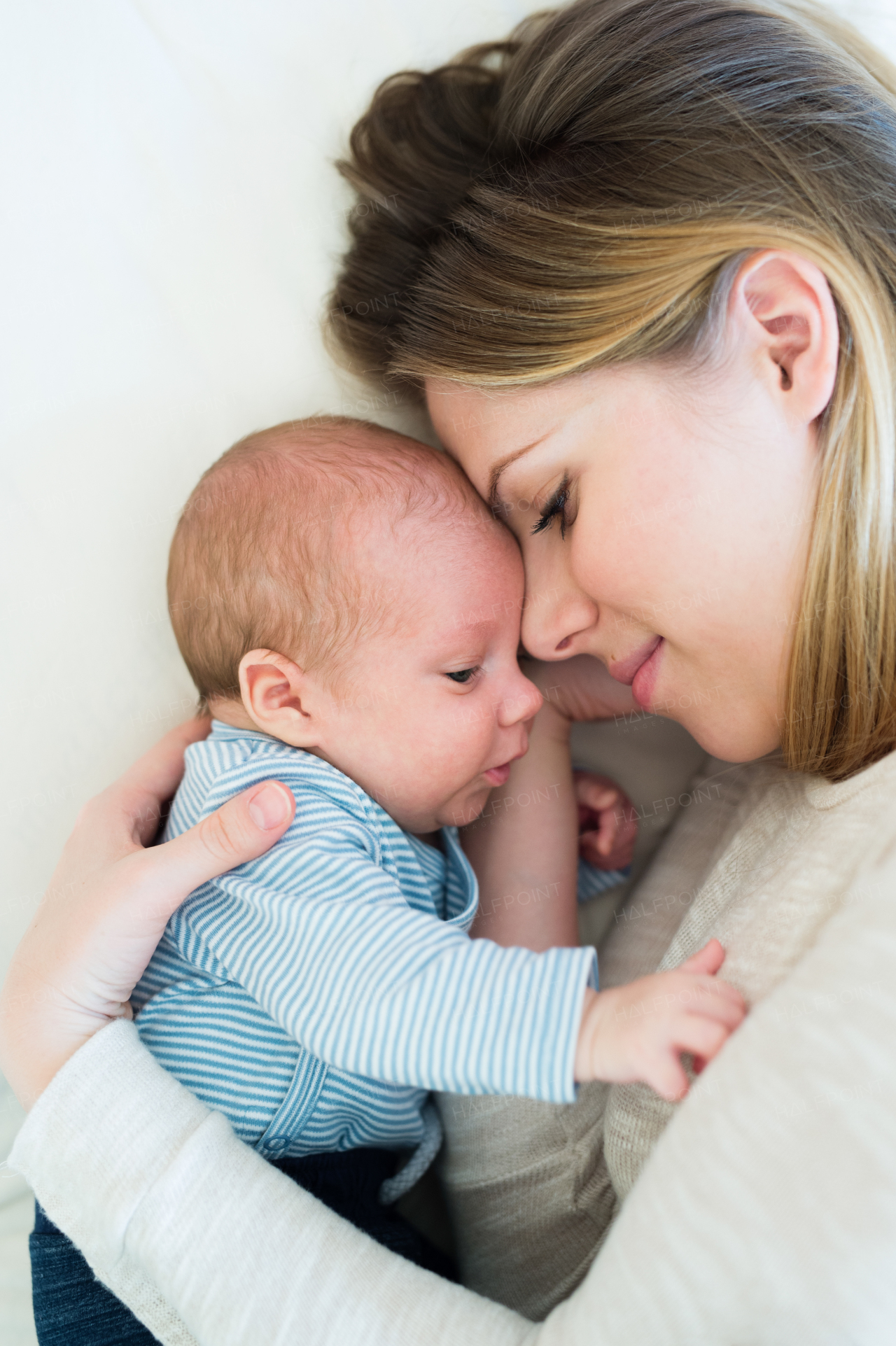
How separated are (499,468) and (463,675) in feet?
0.81

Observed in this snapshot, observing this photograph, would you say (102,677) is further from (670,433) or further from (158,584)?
(670,433)

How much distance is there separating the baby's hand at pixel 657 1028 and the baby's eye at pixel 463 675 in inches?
16.9

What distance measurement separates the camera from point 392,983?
822mm

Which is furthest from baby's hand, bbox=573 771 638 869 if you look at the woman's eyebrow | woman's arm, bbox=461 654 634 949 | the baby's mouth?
the woman's eyebrow

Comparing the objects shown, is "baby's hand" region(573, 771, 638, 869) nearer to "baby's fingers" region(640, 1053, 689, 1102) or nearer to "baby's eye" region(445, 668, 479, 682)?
"baby's eye" region(445, 668, 479, 682)

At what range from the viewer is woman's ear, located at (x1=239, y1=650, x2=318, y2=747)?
3.52 feet

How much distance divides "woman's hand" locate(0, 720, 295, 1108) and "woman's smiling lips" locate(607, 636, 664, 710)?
0.45 metres

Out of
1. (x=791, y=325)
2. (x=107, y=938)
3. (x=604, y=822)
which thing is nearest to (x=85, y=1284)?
(x=107, y=938)

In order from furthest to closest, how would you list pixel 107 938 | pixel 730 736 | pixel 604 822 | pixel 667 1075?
1. pixel 604 822
2. pixel 730 736
3. pixel 107 938
4. pixel 667 1075

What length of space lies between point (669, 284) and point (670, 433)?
152mm

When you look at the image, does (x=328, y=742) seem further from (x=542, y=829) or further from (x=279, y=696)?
(x=542, y=829)

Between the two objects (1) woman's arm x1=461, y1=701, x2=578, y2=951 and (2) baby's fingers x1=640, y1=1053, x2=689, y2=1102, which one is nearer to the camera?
(2) baby's fingers x1=640, y1=1053, x2=689, y2=1102

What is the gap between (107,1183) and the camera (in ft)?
2.80

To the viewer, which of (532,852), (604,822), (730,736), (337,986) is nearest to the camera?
(337,986)
